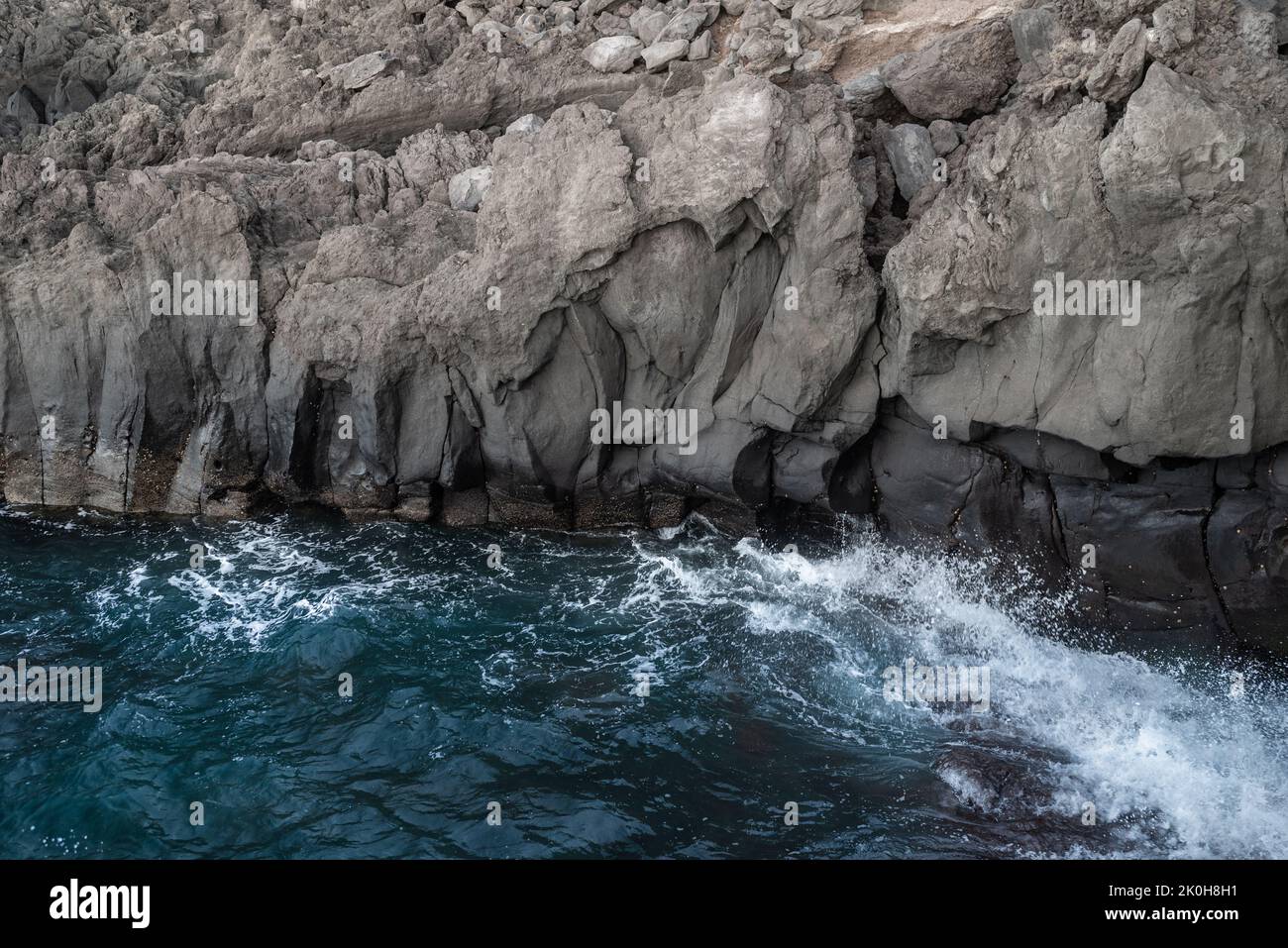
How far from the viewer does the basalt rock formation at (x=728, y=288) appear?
13258 millimetres

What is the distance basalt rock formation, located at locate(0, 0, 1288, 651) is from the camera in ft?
43.5

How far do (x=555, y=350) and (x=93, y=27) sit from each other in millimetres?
16468

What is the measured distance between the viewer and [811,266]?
51.1 feet

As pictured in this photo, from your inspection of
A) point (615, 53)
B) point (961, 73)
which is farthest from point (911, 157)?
point (615, 53)

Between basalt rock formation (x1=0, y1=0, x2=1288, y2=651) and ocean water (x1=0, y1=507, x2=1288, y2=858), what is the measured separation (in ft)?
4.19

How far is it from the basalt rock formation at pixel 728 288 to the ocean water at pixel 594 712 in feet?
4.19

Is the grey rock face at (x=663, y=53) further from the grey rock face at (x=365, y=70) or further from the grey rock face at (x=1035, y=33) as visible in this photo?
the grey rock face at (x=1035, y=33)

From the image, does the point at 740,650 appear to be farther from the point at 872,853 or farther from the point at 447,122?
the point at 447,122

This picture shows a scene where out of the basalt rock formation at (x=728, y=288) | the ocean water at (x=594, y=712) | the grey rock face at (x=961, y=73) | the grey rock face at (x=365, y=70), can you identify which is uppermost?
the grey rock face at (x=365, y=70)

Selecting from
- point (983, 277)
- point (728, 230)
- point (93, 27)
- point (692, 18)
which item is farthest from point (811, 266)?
point (93, 27)

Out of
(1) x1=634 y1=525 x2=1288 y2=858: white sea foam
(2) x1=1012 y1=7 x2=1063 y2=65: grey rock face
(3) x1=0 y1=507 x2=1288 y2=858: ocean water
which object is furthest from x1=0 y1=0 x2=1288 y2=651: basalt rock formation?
(3) x1=0 y1=507 x2=1288 y2=858: ocean water

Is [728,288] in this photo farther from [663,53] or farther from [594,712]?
[594,712]

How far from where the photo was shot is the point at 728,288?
643 inches

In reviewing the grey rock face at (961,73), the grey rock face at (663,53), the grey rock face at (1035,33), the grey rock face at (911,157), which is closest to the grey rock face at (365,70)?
the grey rock face at (663,53)
